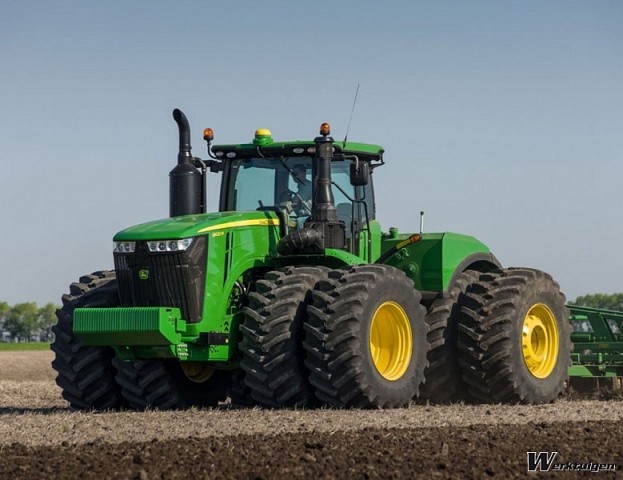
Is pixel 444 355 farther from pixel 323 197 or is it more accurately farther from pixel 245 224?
pixel 245 224

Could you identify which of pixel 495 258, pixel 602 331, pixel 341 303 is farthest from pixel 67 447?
pixel 602 331

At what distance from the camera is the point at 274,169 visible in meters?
14.6

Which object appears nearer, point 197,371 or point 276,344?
point 276,344

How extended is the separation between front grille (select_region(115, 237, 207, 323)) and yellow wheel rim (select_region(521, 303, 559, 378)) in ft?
14.5

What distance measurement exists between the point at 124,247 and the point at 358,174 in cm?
276

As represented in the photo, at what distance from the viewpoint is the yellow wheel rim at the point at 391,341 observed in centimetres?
1352

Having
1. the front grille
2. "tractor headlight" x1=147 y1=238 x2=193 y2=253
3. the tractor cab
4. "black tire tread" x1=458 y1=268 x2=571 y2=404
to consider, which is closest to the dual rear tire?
the front grille

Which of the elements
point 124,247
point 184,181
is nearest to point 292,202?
point 184,181

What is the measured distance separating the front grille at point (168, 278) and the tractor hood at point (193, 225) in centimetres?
13

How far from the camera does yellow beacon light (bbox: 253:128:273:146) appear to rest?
1471cm

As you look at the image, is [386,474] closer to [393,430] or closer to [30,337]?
[393,430]

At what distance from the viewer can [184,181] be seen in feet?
48.7

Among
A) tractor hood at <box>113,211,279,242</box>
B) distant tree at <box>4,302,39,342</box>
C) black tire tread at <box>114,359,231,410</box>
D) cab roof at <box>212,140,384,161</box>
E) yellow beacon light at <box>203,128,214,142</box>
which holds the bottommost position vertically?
distant tree at <box>4,302,39,342</box>

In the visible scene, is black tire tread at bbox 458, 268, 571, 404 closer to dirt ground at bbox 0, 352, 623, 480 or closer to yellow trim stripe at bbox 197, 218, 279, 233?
dirt ground at bbox 0, 352, 623, 480
